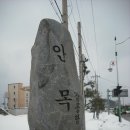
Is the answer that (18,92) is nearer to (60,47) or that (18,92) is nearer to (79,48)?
(79,48)

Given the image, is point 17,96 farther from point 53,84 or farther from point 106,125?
point 53,84

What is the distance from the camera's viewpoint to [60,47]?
7293mm

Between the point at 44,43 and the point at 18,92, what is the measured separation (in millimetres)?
70863

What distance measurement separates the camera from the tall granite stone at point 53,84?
675cm

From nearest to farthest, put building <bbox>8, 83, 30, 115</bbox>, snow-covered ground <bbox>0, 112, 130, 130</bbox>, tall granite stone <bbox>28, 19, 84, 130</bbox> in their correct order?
tall granite stone <bbox>28, 19, 84, 130</bbox> < snow-covered ground <bbox>0, 112, 130, 130</bbox> < building <bbox>8, 83, 30, 115</bbox>

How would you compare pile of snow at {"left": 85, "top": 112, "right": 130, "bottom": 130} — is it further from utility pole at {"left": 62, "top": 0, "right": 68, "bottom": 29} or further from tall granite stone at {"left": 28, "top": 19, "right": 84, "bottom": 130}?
tall granite stone at {"left": 28, "top": 19, "right": 84, "bottom": 130}

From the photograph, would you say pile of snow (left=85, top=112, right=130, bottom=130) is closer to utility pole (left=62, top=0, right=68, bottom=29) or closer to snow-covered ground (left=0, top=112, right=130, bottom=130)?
snow-covered ground (left=0, top=112, right=130, bottom=130)

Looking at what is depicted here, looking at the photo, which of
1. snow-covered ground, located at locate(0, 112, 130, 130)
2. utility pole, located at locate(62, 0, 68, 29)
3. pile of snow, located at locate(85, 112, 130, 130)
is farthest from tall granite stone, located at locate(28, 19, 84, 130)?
pile of snow, located at locate(85, 112, 130, 130)

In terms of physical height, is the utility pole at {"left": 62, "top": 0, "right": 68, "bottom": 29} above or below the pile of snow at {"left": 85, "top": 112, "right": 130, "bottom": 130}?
above

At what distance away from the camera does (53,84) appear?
6879 mm

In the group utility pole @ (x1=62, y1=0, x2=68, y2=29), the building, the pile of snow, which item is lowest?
the pile of snow

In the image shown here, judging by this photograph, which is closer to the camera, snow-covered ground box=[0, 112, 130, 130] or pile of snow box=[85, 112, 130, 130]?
snow-covered ground box=[0, 112, 130, 130]

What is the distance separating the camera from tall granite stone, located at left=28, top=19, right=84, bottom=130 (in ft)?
22.1

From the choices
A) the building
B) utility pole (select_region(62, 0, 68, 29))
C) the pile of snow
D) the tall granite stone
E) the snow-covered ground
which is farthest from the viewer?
the building
